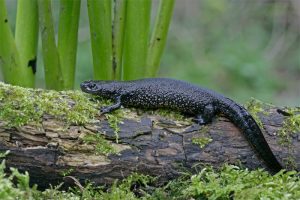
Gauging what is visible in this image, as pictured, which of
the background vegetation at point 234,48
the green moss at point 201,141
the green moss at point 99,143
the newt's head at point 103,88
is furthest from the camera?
the background vegetation at point 234,48

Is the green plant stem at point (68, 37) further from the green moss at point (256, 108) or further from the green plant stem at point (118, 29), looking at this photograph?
the green moss at point (256, 108)

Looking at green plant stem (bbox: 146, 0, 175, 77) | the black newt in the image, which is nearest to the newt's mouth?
the black newt

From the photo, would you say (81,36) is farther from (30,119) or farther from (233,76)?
(30,119)

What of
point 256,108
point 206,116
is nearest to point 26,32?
point 206,116

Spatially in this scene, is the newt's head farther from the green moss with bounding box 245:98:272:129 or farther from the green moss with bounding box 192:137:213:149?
the green moss with bounding box 245:98:272:129

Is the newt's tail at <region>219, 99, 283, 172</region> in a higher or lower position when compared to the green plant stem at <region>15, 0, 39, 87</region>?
lower

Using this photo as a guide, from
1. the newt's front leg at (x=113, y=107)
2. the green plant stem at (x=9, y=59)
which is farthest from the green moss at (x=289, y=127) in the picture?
the green plant stem at (x=9, y=59)
